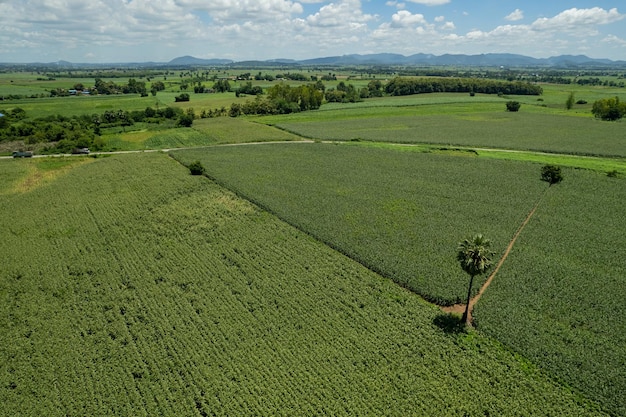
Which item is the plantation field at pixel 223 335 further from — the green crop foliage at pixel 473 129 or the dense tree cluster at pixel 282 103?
the dense tree cluster at pixel 282 103

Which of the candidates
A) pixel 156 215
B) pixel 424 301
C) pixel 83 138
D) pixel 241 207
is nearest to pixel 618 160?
pixel 424 301

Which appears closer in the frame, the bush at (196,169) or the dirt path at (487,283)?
the dirt path at (487,283)

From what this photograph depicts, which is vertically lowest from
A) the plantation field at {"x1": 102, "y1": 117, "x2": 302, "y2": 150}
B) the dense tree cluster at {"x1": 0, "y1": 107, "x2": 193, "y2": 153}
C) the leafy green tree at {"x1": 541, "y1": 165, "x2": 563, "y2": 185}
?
the leafy green tree at {"x1": 541, "y1": 165, "x2": 563, "y2": 185}

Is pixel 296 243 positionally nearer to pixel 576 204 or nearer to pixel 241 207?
pixel 241 207

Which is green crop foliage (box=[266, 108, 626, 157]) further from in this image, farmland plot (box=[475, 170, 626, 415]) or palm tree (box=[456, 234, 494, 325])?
palm tree (box=[456, 234, 494, 325])

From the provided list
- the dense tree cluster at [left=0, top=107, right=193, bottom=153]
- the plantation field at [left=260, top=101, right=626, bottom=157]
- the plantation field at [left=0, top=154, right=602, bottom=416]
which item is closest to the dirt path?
the plantation field at [left=0, top=154, right=602, bottom=416]

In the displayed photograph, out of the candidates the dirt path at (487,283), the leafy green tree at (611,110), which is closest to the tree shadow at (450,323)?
the dirt path at (487,283)

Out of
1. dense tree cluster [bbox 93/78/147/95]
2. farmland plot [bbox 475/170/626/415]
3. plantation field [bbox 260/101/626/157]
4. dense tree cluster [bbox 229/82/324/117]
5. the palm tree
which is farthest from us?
dense tree cluster [bbox 93/78/147/95]

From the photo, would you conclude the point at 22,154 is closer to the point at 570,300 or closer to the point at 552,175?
the point at 570,300
